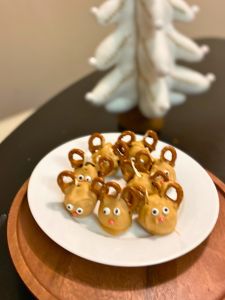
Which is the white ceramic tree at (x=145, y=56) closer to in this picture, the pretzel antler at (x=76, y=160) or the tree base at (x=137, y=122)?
the tree base at (x=137, y=122)

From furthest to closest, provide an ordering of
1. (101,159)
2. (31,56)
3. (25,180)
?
(31,56) < (25,180) < (101,159)

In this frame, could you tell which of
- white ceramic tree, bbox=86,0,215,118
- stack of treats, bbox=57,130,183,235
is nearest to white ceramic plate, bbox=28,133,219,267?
stack of treats, bbox=57,130,183,235

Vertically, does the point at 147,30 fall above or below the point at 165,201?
above

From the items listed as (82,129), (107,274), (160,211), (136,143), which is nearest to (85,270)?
(107,274)

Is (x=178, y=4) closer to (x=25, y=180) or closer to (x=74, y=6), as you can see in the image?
→ (x=25, y=180)

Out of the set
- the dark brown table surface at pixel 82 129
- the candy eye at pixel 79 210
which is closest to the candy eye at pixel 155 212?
the candy eye at pixel 79 210

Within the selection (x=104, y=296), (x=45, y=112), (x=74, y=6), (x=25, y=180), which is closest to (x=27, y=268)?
(x=104, y=296)

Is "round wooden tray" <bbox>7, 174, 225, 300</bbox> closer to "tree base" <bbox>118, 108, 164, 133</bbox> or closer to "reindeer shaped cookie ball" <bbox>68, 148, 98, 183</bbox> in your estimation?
"reindeer shaped cookie ball" <bbox>68, 148, 98, 183</bbox>
